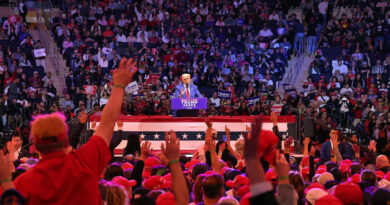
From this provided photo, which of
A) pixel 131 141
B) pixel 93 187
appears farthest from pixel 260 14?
pixel 93 187

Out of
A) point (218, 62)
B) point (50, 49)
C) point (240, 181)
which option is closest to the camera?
point (240, 181)

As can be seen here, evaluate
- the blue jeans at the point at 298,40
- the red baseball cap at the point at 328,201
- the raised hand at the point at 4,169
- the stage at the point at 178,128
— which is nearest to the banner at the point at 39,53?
the stage at the point at 178,128

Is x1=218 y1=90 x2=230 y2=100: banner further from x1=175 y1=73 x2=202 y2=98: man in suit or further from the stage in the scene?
the stage

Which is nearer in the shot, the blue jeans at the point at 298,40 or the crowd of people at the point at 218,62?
the crowd of people at the point at 218,62

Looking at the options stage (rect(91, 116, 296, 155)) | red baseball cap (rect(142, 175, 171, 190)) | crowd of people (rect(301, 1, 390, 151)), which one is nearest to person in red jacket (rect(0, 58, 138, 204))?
red baseball cap (rect(142, 175, 171, 190))

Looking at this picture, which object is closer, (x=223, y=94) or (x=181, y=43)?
(x=223, y=94)

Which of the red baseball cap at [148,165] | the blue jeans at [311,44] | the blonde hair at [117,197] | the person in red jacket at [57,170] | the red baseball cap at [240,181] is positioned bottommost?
the red baseball cap at [148,165]

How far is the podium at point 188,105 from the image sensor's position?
643 inches

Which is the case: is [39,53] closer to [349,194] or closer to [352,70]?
[352,70]

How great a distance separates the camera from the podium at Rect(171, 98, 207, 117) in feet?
53.6

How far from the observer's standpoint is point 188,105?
53.7 ft

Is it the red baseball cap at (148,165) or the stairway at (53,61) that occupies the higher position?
the stairway at (53,61)

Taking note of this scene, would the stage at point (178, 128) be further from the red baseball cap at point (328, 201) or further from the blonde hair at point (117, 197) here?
the blonde hair at point (117, 197)

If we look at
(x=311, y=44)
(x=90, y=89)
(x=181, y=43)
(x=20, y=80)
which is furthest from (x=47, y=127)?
(x=311, y=44)
